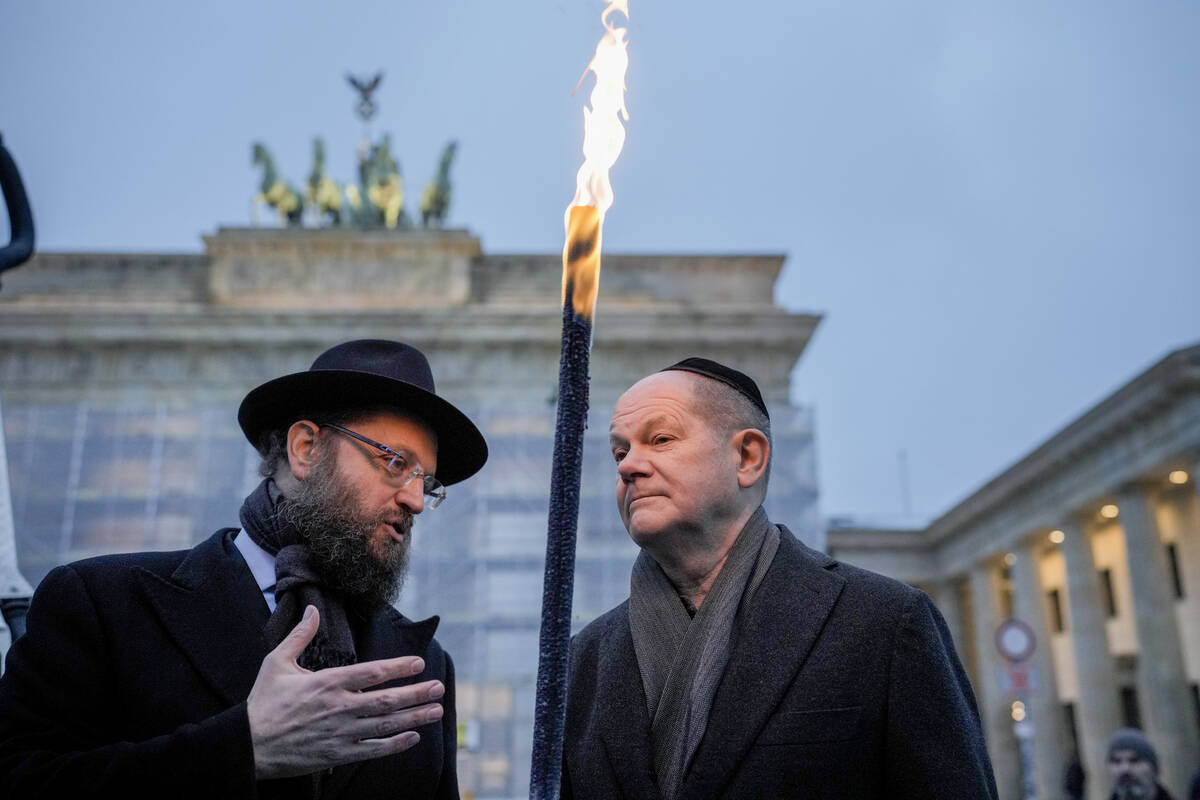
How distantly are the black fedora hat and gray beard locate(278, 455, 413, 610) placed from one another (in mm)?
171

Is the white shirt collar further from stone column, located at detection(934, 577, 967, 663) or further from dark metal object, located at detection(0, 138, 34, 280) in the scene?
stone column, located at detection(934, 577, 967, 663)

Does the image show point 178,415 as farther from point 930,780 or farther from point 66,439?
point 930,780

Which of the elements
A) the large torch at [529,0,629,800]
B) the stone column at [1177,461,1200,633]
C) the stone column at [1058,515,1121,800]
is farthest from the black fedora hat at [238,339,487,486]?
the stone column at [1058,515,1121,800]

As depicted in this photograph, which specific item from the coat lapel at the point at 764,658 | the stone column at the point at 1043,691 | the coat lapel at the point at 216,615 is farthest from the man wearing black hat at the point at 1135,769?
the stone column at the point at 1043,691

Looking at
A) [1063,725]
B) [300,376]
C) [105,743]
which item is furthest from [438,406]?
[1063,725]

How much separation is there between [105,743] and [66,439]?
25.2 meters

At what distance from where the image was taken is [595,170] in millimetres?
1439

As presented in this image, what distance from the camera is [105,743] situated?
1.98 metres

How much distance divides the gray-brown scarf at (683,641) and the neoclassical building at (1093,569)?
14.8 metres

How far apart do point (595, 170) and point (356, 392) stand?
1173 millimetres

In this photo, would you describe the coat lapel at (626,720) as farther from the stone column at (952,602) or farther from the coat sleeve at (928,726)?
the stone column at (952,602)

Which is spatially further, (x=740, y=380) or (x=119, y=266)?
(x=119, y=266)

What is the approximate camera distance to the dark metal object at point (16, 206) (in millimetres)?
2854

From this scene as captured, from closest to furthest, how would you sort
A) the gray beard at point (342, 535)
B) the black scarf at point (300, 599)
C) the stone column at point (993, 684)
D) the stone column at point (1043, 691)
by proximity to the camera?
the black scarf at point (300, 599), the gray beard at point (342, 535), the stone column at point (1043, 691), the stone column at point (993, 684)
